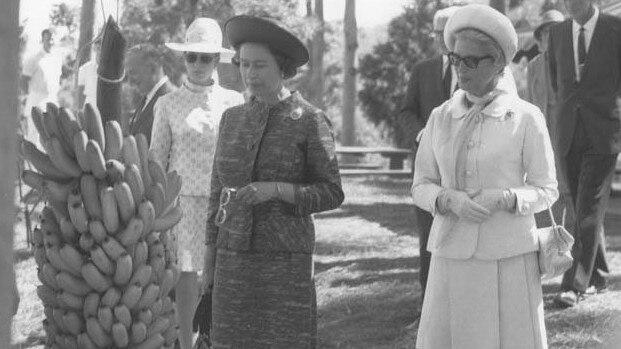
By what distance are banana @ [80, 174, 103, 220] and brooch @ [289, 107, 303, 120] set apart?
1.24 m

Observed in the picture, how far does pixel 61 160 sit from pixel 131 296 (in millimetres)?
472

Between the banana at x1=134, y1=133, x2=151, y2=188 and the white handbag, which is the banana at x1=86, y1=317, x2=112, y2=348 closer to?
the banana at x1=134, y1=133, x2=151, y2=188

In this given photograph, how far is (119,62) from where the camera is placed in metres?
4.26

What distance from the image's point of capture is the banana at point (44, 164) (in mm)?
3522

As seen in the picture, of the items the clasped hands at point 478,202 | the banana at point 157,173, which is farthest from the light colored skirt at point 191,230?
the banana at point 157,173

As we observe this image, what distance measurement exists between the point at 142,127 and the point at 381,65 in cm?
1963

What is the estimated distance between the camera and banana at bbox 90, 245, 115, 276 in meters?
3.37

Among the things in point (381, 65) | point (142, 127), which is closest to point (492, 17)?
point (142, 127)

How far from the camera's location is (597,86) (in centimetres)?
788

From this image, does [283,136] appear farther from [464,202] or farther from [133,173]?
[133,173]

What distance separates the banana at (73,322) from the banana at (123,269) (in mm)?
159

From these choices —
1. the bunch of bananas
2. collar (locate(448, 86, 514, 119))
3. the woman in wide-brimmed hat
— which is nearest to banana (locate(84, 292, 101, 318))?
the bunch of bananas

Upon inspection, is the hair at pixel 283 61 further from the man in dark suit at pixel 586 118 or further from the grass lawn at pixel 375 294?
the man in dark suit at pixel 586 118

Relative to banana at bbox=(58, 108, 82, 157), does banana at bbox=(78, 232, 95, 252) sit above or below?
below
